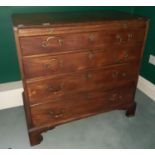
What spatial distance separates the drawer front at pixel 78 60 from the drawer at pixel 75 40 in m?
0.05

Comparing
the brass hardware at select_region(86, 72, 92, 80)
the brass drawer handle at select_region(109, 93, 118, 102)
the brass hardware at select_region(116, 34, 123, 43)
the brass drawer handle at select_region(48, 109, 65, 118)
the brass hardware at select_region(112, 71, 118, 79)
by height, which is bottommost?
the brass drawer handle at select_region(48, 109, 65, 118)

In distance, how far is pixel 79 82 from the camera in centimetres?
154

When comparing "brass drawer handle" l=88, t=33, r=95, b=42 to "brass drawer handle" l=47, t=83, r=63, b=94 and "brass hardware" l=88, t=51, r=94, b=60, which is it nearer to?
"brass hardware" l=88, t=51, r=94, b=60

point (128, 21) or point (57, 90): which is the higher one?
point (128, 21)

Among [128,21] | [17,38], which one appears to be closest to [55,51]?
[17,38]

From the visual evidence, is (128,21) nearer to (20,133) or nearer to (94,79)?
(94,79)

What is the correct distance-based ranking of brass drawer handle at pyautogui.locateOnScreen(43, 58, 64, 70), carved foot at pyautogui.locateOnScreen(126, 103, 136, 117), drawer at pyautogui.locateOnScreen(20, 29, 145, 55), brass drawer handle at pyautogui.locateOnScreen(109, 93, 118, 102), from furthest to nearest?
1. carved foot at pyautogui.locateOnScreen(126, 103, 136, 117)
2. brass drawer handle at pyautogui.locateOnScreen(109, 93, 118, 102)
3. brass drawer handle at pyautogui.locateOnScreen(43, 58, 64, 70)
4. drawer at pyautogui.locateOnScreen(20, 29, 145, 55)

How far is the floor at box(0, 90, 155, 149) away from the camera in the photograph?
5.38ft

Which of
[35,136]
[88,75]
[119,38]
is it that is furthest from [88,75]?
[35,136]

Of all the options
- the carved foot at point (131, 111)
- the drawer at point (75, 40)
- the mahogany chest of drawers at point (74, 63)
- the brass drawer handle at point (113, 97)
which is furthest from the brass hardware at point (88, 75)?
the carved foot at point (131, 111)

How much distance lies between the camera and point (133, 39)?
5.05 feet

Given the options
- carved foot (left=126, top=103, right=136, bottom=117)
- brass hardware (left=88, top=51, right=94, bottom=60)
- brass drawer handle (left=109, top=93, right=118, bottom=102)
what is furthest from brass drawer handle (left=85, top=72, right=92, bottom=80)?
carved foot (left=126, top=103, right=136, bottom=117)

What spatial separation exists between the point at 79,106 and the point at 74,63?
0.45 meters
